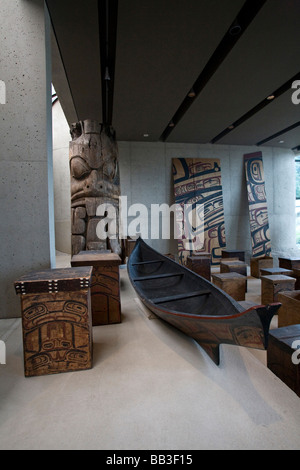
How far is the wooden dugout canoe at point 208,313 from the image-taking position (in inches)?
39.7

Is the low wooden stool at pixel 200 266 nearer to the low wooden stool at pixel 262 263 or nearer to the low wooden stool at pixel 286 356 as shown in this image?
the low wooden stool at pixel 262 263

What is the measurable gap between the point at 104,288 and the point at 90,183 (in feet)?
6.72

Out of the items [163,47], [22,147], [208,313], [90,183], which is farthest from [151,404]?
[163,47]

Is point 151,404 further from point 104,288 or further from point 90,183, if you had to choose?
point 90,183

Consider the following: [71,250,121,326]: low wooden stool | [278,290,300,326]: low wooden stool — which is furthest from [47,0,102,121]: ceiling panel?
[278,290,300,326]: low wooden stool

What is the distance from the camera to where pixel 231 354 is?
165 cm

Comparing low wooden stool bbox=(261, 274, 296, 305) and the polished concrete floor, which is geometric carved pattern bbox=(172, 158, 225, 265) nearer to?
low wooden stool bbox=(261, 274, 296, 305)

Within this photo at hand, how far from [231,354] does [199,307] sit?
0.38m

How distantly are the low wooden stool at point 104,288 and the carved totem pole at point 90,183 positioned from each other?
149 centimetres

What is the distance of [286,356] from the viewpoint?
137 cm

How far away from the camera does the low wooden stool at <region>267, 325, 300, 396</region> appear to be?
4.26ft

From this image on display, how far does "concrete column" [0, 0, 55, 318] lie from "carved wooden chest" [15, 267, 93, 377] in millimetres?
1041
